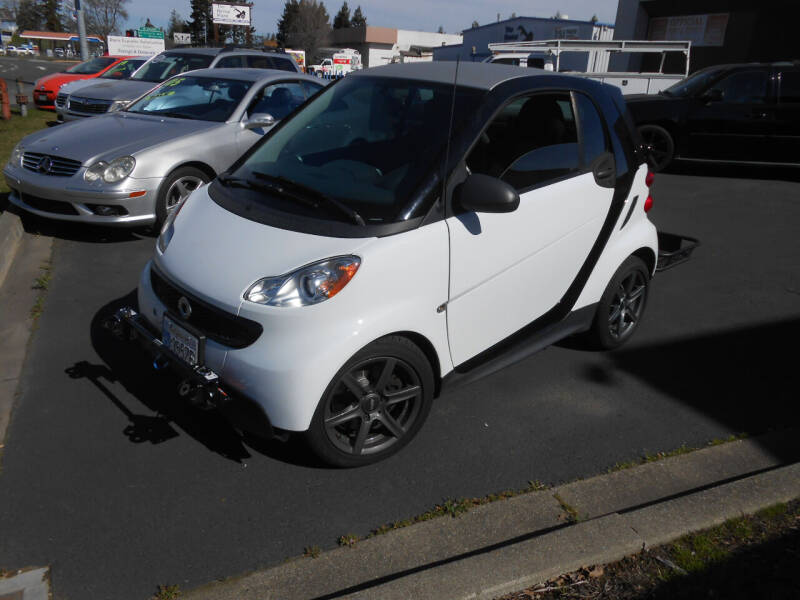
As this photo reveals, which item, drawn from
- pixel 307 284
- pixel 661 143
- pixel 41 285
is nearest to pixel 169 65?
pixel 41 285

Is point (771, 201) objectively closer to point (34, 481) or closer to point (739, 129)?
point (739, 129)

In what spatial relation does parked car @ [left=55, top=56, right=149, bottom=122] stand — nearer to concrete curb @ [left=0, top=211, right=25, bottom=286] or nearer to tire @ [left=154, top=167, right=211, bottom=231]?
concrete curb @ [left=0, top=211, right=25, bottom=286]

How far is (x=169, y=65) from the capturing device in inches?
439

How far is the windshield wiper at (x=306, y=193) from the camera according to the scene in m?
2.84

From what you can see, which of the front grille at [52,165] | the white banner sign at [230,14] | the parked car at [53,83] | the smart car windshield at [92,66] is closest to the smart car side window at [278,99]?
the front grille at [52,165]

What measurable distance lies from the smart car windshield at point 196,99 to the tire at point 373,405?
185 inches

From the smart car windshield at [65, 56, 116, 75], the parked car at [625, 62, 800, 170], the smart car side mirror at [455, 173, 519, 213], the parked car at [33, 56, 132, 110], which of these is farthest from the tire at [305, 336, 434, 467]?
the smart car windshield at [65, 56, 116, 75]

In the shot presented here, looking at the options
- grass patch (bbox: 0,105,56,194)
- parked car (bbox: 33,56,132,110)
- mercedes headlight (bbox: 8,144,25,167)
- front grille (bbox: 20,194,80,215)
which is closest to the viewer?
front grille (bbox: 20,194,80,215)

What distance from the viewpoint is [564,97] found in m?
3.58

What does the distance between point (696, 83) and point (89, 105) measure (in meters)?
10.5

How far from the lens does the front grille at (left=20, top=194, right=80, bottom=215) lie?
229 inches

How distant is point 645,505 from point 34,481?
9.11ft

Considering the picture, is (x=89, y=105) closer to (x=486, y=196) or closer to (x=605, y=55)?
(x=486, y=196)

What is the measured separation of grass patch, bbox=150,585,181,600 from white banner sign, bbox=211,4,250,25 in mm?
40569
